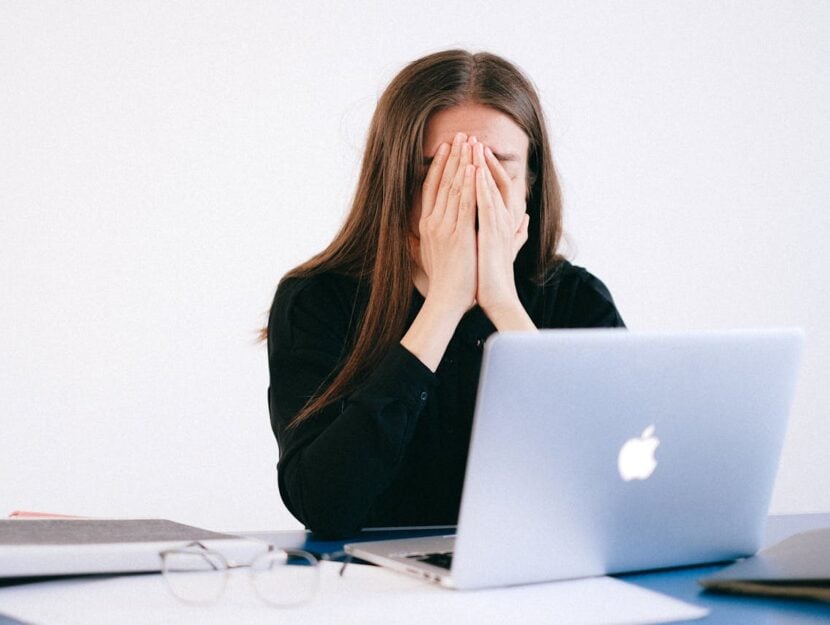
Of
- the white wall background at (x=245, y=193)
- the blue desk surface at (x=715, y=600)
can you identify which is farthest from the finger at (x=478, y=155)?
the white wall background at (x=245, y=193)

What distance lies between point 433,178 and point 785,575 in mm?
867

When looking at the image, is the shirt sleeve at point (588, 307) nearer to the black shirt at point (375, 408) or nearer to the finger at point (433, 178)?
the black shirt at point (375, 408)

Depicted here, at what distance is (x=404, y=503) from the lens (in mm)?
1632

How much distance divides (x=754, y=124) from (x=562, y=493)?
3324mm

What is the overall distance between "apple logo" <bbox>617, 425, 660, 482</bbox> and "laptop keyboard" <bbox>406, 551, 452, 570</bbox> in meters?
0.18

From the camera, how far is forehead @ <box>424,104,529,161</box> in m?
1.61

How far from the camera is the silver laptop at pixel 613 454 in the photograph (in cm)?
86

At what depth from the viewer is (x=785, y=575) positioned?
92cm

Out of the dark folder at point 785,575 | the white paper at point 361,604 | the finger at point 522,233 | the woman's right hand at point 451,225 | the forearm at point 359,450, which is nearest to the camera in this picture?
the white paper at point 361,604

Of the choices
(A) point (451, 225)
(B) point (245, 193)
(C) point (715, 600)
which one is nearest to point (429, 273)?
(A) point (451, 225)

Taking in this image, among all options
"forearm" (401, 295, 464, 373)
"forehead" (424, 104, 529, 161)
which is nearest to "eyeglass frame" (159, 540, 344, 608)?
"forearm" (401, 295, 464, 373)

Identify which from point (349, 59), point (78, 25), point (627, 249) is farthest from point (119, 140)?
point (627, 249)

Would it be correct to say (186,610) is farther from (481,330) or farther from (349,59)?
(349,59)

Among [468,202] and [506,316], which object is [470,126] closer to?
[468,202]
